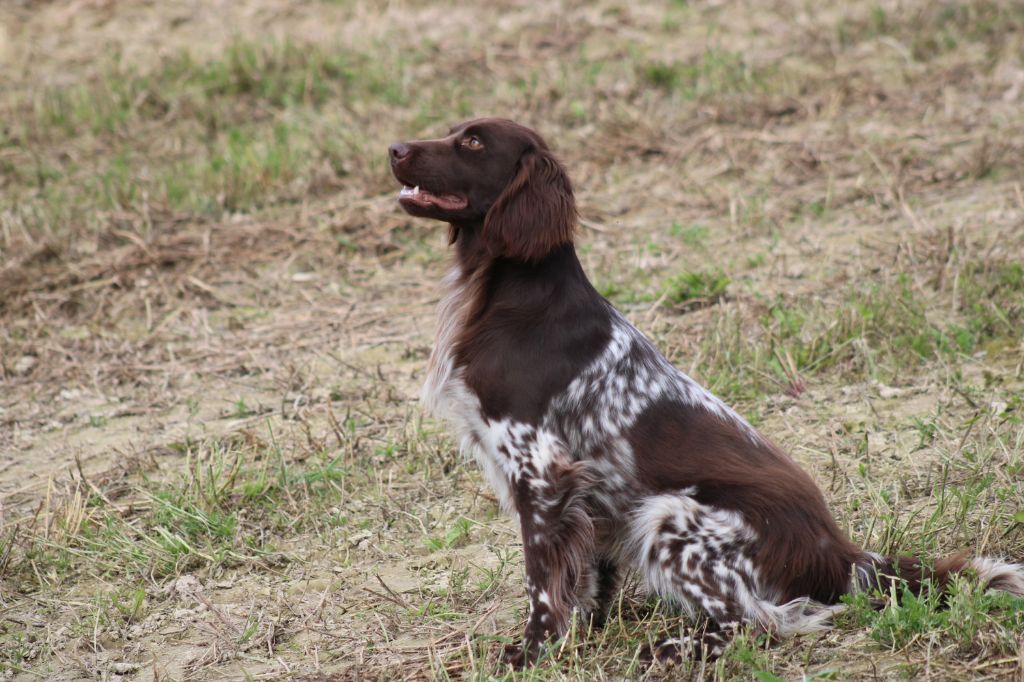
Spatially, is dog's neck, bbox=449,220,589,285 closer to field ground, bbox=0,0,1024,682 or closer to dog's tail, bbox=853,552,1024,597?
field ground, bbox=0,0,1024,682

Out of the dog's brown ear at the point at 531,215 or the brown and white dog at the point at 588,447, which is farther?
the dog's brown ear at the point at 531,215

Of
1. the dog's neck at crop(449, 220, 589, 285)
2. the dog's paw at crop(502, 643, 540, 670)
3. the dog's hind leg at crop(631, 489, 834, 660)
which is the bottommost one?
the dog's paw at crop(502, 643, 540, 670)

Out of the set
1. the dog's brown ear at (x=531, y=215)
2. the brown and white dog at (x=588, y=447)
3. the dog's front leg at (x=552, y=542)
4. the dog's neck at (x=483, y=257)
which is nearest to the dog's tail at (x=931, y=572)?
the brown and white dog at (x=588, y=447)

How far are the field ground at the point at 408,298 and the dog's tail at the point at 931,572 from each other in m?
0.14

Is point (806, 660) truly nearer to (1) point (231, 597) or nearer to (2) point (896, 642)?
(2) point (896, 642)

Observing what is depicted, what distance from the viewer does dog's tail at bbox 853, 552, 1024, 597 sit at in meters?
3.76

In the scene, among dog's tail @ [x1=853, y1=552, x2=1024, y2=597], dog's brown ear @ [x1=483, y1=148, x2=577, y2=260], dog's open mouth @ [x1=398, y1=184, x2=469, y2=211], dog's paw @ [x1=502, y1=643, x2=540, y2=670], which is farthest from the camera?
dog's open mouth @ [x1=398, y1=184, x2=469, y2=211]

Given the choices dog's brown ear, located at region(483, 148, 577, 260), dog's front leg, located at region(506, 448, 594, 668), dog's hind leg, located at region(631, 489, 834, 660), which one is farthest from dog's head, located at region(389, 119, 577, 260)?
dog's hind leg, located at region(631, 489, 834, 660)

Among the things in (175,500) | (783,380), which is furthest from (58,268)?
(783,380)

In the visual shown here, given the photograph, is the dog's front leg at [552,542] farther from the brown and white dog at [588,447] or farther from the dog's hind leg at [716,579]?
the dog's hind leg at [716,579]

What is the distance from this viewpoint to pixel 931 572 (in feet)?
12.6

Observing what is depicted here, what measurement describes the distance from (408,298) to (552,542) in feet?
11.2

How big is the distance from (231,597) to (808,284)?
3619 mm

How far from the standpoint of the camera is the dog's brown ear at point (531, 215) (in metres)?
4.08
